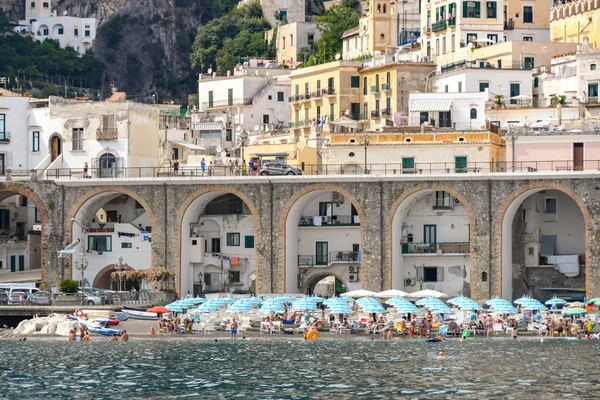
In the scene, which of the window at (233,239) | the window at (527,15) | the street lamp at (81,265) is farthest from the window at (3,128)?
the window at (527,15)

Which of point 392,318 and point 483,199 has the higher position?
point 483,199

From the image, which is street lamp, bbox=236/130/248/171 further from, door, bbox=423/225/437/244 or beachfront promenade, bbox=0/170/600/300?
door, bbox=423/225/437/244

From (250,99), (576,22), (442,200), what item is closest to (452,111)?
(442,200)

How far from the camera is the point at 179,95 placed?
571ft

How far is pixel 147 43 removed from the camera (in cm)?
17925

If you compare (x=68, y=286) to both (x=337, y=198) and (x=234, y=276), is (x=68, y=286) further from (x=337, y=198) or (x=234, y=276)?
(x=337, y=198)

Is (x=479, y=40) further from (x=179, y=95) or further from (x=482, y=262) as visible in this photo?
(x=179, y=95)

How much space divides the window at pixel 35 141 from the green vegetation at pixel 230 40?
45.3m

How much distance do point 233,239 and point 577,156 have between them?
2300 cm

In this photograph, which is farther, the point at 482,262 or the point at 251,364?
the point at 482,262

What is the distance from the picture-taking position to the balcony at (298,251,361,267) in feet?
354

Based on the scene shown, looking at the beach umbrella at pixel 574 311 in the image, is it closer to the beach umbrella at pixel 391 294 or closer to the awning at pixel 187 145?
the beach umbrella at pixel 391 294

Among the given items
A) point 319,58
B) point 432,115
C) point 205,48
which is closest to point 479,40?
point 432,115

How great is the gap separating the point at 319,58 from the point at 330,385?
249ft
